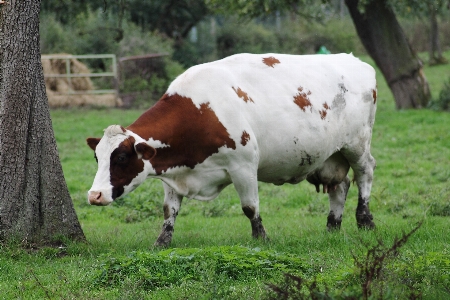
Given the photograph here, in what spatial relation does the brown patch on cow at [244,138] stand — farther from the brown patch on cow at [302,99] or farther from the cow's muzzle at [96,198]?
the cow's muzzle at [96,198]

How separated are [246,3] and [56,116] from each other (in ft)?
28.6

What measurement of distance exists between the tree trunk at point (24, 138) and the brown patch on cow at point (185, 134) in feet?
3.36

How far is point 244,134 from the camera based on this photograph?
26.1ft

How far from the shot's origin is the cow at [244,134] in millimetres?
7629

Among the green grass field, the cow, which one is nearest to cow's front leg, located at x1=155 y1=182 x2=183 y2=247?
the cow

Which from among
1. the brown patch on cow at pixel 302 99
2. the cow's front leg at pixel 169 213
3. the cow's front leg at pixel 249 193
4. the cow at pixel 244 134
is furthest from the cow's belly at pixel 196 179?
the brown patch on cow at pixel 302 99

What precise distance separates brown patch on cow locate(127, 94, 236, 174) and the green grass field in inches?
36.7

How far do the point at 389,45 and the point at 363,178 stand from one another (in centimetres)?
1169

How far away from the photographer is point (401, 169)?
13891mm

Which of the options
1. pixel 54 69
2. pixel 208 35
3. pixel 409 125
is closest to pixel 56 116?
pixel 54 69

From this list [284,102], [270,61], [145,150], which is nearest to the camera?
[145,150]

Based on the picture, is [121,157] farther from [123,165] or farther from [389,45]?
[389,45]

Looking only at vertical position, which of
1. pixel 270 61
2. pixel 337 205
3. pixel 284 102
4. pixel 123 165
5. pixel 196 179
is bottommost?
Answer: pixel 337 205

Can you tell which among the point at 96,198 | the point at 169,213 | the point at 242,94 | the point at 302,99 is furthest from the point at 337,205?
the point at 96,198
